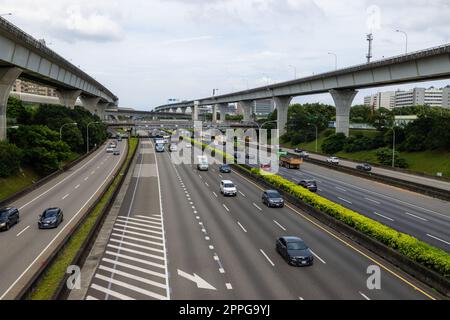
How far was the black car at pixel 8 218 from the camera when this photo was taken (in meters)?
32.6

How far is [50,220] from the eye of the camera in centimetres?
3322

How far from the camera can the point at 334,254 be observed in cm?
2698

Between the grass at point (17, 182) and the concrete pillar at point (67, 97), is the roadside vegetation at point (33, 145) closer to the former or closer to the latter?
the grass at point (17, 182)

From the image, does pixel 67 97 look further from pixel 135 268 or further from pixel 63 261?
pixel 135 268

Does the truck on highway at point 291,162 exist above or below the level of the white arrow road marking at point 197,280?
above

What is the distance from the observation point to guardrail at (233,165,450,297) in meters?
21.4

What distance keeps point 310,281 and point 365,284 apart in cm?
285

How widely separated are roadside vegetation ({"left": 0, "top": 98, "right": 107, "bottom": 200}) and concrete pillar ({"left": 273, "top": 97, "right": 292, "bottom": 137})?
58.7 m

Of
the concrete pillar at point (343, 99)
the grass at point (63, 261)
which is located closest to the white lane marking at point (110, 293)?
the grass at point (63, 261)

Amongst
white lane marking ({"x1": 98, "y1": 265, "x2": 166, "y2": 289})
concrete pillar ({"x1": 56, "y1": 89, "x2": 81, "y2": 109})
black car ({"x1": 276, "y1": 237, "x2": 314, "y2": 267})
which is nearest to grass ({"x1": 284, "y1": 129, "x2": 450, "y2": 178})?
black car ({"x1": 276, "y1": 237, "x2": 314, "y2": 267})

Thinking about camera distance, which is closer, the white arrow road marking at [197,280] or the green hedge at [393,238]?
the white arrow road marking at [197,280]

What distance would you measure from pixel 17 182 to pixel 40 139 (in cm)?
1162

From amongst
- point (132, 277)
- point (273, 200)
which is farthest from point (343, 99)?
point (132, 277)
